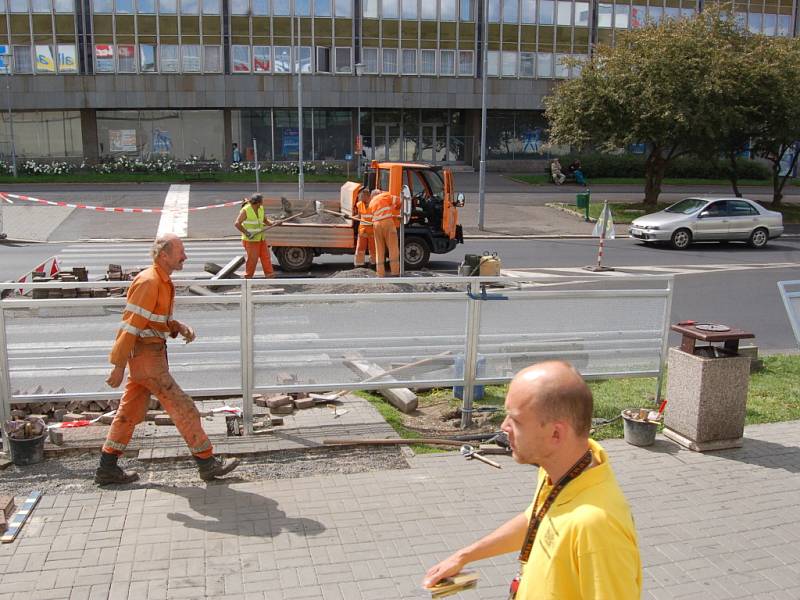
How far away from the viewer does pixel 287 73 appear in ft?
146

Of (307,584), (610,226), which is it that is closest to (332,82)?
(610,226)

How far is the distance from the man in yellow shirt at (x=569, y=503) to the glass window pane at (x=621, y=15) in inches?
1962

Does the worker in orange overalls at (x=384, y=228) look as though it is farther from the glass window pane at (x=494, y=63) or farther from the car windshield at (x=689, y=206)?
the glass window pane at (x=494, y=63)

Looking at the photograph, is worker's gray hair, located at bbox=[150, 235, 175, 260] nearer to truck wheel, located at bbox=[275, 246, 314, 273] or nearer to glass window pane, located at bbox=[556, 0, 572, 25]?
truck wheel, located at bbox=[275, 246, 314, 273]

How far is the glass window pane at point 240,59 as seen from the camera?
44.2m

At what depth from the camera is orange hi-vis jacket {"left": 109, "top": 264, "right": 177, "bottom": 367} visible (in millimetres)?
5520

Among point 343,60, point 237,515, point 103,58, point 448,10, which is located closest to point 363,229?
point 237,515

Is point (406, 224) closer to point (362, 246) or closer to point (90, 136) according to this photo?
point (362, 246)

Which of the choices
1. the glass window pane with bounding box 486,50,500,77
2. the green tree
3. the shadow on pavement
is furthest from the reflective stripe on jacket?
the glass window pane with bounding box 486,50,500,77

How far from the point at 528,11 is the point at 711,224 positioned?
92.0 ft

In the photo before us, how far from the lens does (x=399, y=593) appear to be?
14.5ft

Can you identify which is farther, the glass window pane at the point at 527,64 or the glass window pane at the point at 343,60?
the glass window pane at the point at 527,64

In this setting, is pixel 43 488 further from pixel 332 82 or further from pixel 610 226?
pixel 332 82

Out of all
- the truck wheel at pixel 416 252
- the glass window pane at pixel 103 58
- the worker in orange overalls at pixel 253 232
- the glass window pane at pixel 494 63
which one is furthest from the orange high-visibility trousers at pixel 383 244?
the glass window pane at pixel 103 58
